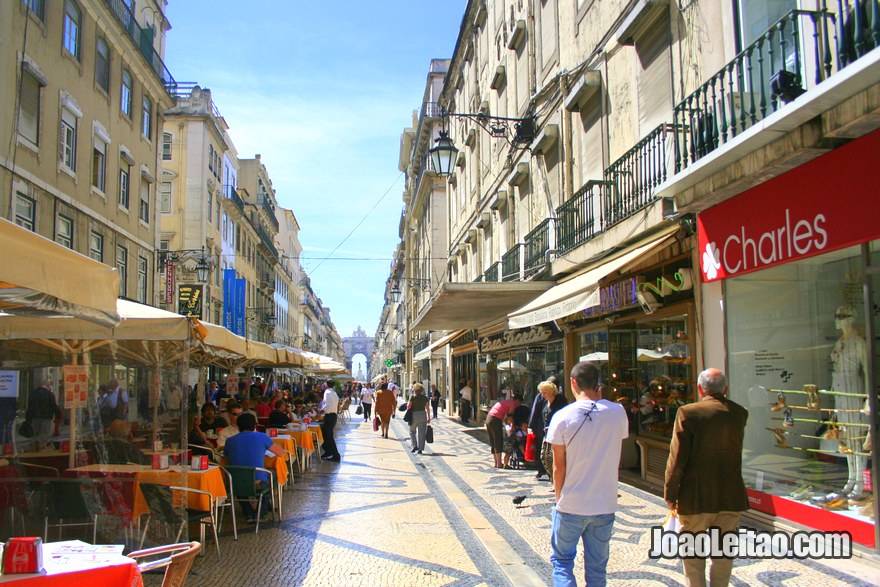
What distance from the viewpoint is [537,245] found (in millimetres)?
16344

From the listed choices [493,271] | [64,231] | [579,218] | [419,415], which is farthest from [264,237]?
[579,218]

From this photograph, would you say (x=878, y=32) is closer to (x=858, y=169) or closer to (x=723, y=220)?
(x=858, y=169)

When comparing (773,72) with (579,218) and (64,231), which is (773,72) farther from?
(64,231)

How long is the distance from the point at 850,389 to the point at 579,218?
7239 mm

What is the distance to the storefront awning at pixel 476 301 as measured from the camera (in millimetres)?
14625

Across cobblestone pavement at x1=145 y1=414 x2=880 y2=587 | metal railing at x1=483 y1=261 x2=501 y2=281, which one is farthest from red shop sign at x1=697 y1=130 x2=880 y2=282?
metal railing at x1=483 y1=261 x2=501 y2=281

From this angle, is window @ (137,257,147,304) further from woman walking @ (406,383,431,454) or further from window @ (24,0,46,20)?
woman walking @ (406,383,431,454)

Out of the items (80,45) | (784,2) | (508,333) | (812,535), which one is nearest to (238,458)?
(812,535)

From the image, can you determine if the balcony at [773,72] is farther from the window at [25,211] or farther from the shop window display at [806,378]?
the window at [25,211]

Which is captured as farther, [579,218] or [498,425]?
[498,425]

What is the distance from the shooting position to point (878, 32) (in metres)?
5.42

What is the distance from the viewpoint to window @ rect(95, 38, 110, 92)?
19.7 m

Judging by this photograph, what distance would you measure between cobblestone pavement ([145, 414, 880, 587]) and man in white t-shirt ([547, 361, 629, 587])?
1790mm

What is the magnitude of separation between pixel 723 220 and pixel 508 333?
483 inches
